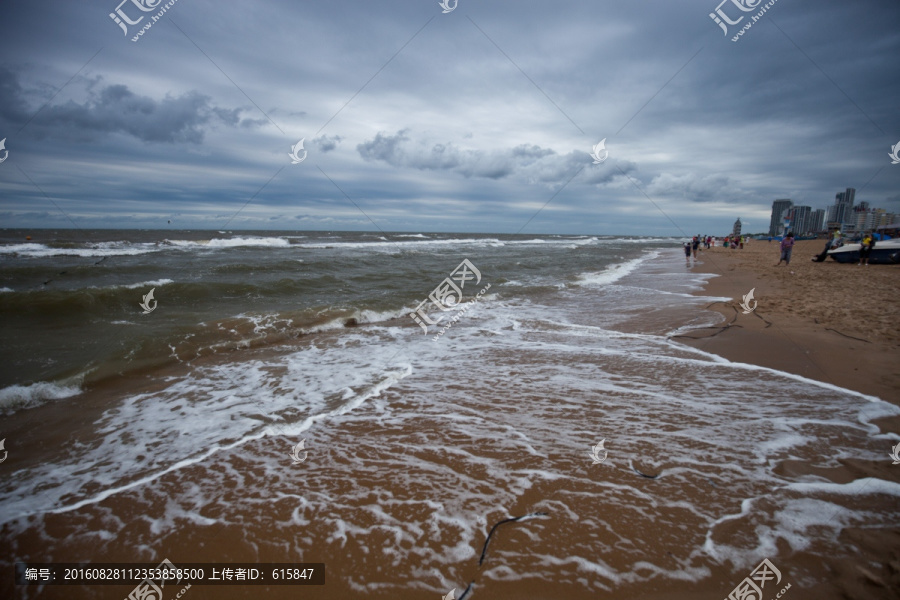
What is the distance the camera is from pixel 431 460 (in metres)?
3.71

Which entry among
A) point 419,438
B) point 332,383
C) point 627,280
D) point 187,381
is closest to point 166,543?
point 419,438

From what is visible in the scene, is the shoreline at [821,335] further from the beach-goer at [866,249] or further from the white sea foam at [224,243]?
the white sea foam at [224,243]

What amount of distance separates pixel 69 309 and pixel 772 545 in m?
14.5

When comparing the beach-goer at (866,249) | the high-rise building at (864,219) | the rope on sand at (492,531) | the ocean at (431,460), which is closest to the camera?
the rope on sand at (492,531)

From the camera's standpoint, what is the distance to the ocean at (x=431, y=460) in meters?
2.57

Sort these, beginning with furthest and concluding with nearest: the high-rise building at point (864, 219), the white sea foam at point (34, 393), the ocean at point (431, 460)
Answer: the high-rise building at point (864, 219) < the white sea foam at point (34, 393) < the ocean at point (431, 460)

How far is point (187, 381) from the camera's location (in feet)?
20.1

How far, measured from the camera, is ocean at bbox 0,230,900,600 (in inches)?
101

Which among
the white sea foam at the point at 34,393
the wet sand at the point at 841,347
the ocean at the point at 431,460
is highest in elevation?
the wet sand at the point at 841,347

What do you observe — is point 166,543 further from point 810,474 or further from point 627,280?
point 627,280

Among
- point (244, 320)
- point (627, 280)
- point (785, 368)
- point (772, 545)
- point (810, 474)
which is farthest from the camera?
point (627, 280)

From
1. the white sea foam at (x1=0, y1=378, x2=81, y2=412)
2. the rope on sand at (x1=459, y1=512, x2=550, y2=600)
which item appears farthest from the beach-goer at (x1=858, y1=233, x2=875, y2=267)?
the white sea foam at (x1=0, y1=378, x2=81, y2=412)

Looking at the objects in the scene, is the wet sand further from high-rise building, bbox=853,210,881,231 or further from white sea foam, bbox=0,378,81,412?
high-rise building, bbox=853,210,881,231

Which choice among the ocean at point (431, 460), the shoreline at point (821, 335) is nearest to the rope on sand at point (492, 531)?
the ocean at point (431, 460)
